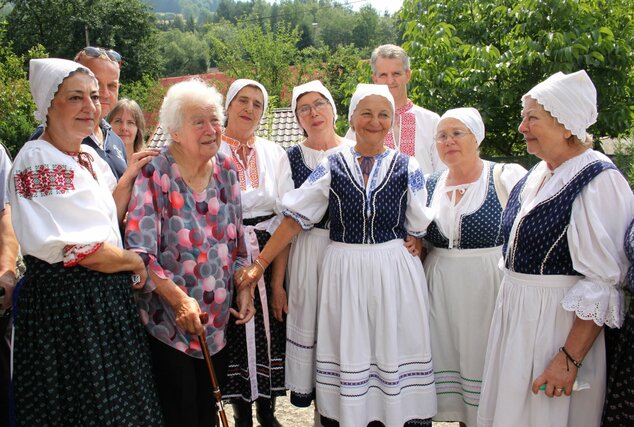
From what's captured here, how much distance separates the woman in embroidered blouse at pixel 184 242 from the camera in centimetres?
260

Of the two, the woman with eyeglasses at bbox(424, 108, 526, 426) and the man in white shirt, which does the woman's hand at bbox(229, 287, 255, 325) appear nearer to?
the woman with eyeglasses at bbox(424, 108, 526, 426)

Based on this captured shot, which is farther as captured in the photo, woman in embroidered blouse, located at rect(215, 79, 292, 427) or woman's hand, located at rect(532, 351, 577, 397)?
woman in embroidered blouse, located at rect(215, 79, 292, 427)

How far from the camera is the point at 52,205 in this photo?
2.23m

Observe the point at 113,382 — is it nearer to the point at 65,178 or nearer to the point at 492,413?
the point at 65,178

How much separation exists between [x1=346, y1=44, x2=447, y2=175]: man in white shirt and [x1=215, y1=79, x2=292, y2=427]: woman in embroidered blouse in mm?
758

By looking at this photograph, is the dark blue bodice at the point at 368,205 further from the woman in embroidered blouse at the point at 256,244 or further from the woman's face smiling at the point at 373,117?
the woman in embroidered blouse at the point at 256,244

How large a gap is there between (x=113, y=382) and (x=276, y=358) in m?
1.17

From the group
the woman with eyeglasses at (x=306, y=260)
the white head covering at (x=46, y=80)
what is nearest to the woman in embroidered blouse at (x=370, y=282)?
the woman with eyeglasses at (x=306, y=260)

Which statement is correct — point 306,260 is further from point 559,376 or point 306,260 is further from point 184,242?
point 559,376

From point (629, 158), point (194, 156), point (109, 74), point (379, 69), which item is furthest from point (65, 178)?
point (629, 158)

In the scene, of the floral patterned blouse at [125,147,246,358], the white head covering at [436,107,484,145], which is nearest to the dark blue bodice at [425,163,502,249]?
the white head covering at [436,107,484,145]

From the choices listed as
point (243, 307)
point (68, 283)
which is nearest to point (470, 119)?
point (243, 307)

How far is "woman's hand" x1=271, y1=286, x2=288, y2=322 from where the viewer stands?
10.8 ft

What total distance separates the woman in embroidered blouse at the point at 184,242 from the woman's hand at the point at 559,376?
1.53m
